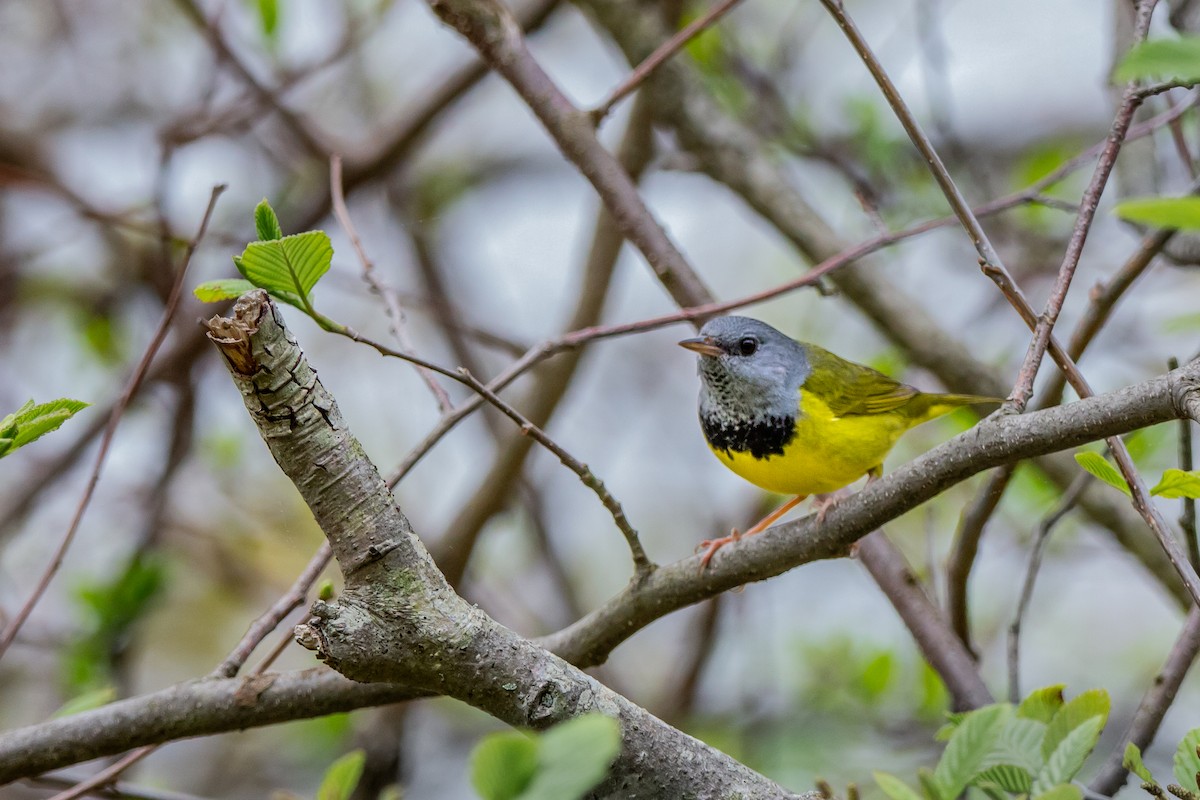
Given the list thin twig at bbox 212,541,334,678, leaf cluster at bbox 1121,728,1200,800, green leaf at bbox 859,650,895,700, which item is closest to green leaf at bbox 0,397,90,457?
thin twig at bbox 212,541,334,678

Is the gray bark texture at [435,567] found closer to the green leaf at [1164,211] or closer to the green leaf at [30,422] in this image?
the green leaf at [30,422]

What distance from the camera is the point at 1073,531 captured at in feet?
14.0

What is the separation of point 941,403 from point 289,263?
7.01 ft

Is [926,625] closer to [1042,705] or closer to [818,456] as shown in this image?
[818,456]

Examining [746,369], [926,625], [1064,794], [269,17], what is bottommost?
[1064,794]

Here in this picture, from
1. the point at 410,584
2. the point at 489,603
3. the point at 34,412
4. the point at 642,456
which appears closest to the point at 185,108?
the point at 489,603

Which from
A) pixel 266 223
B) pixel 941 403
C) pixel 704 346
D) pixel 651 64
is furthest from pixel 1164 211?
pixel 941 403

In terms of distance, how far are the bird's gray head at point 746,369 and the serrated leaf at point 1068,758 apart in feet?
5.32

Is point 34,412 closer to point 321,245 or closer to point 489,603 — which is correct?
point 321,245

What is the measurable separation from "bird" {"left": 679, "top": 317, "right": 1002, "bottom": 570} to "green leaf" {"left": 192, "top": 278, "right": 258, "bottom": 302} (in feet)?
4.89

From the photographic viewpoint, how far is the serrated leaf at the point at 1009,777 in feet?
4.58

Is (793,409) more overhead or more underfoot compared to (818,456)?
more overhead

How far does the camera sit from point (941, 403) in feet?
10.2

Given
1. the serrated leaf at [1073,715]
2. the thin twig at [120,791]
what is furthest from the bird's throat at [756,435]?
the thin twig at [120,791]
